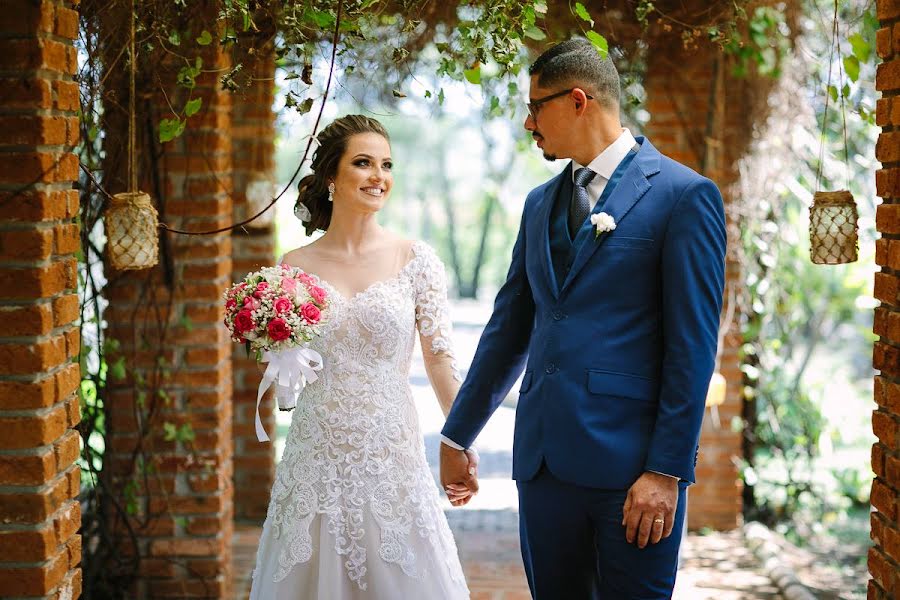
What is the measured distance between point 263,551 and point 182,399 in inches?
55.9

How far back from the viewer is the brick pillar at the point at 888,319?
2.78m

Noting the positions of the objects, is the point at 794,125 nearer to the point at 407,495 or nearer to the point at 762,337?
the point at 762,337

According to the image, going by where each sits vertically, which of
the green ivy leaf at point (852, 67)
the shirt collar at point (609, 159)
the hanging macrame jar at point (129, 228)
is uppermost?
the green ivy leaf at point (852, 67)

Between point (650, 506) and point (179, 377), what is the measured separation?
106 inches

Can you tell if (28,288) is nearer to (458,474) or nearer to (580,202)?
(458,474)

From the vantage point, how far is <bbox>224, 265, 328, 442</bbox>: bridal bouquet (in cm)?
326

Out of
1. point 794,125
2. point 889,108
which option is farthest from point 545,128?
point 794,125

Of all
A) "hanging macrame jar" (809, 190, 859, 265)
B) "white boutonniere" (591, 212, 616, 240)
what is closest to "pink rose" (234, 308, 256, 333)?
"white boutonniere" (591, 212, 616, 240)

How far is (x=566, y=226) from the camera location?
2926 millimetres

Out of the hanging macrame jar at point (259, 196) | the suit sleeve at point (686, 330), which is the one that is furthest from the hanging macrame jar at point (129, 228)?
the hanging macrame jar at point (259, 196)

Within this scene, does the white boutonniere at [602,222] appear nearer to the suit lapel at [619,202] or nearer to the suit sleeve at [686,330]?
the suit lapel at [619,202]

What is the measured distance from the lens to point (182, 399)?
186 inches

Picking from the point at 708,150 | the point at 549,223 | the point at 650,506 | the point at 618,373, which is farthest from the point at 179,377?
the point at 708,150

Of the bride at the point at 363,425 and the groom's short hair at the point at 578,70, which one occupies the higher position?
the groom's short hair at the point at 578,70
